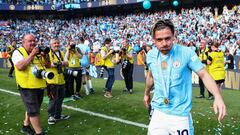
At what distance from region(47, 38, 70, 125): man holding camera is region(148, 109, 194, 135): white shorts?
4761mm

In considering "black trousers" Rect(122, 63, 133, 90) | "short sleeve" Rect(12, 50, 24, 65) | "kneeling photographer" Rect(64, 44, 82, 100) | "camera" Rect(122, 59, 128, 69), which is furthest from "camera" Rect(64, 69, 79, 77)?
"short sleeve" Rect(12, 50, 24, 65)

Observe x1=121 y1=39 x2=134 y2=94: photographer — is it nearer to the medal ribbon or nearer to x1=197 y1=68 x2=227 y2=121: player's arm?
the medal ribbon

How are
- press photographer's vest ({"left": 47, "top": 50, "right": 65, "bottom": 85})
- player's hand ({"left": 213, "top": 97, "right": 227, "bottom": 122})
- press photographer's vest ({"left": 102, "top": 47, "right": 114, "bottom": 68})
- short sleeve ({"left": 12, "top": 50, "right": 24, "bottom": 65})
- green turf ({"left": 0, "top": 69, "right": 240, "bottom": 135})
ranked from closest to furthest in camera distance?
player's hand ({"left": 213, "top": 97, "right": 227, "bottom": 122}) < short sleeve ({"left": 12, "top": 50, "right": 24, "bottom": 65}) < green turf ({"left": 0, "top": 69, "right": 240, "bottom": 135}) < press photographer's vest ({"left": 47, "top": 50, "right": 65, "bottom": 85}) < press photographer's vest ({"left": 102, "top": 47, "right": 114, "bottom": 68})

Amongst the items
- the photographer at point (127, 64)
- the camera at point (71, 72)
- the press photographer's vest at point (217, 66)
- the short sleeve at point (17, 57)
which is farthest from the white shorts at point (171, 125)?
the photographer at point (127, 64)

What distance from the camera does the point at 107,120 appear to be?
880 cm

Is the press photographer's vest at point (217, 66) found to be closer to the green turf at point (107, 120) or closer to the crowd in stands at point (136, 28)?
the green turf at point (107, 120)

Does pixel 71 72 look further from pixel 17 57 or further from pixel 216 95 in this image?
pixel 216 95

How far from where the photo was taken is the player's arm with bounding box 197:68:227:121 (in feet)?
12.5

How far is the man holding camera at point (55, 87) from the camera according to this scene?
875cm

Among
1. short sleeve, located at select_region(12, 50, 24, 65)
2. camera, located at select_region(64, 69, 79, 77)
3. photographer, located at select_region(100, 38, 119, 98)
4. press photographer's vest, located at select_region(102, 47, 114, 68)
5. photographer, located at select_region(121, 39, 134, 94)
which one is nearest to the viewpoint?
short sleeve, located at select_region(12, 50, 24, 65)

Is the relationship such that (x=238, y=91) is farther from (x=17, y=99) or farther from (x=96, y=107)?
(x=17, y=99)

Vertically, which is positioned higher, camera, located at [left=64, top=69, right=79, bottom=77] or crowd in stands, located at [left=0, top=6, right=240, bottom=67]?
crowd in stands, located at [left=0, top=6, right=240, bottom=67]

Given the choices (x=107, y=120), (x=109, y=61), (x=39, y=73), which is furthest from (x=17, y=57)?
(x=109, y=61)

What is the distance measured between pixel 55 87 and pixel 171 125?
505 centimetres
